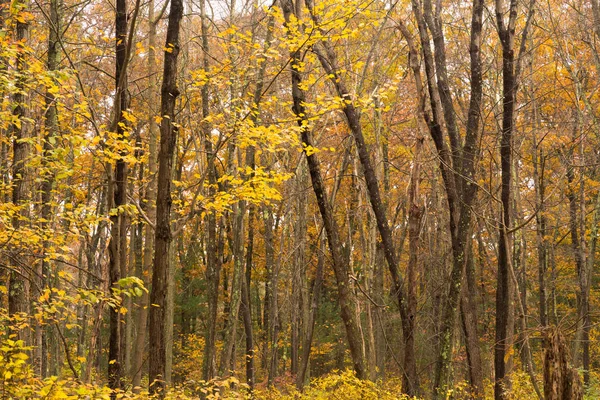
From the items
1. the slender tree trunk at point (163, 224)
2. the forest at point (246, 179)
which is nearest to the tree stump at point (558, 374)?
the forest at point (246, 179)

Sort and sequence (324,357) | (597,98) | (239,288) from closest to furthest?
(239,288) < (597,98) < (324,357)

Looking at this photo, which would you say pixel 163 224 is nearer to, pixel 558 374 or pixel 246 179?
pixel 246 179

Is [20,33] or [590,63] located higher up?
[590,63]

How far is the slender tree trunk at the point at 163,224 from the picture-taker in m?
5.70

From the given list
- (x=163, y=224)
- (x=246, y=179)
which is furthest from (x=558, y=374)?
(x=246, y=179)

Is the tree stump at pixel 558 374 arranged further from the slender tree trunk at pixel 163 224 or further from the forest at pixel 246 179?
the slender tree trunk at pixel 163 224

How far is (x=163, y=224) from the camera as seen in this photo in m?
5.69

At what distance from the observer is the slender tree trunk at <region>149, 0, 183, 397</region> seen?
5.70 metres

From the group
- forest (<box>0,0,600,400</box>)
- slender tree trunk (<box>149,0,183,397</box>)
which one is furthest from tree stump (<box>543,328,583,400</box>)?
slender tree trunk (<box>149,0,183,397</box>)

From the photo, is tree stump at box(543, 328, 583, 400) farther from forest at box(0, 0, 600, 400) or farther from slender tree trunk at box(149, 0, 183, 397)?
slender tree trunk at box(149, 0, 183, 397)

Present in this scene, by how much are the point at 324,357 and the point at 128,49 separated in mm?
20787

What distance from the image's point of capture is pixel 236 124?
20.2 feet

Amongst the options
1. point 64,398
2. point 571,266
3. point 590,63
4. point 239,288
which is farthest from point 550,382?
point 571,266

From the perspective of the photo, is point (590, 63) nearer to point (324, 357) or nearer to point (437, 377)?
point (437, 377)
